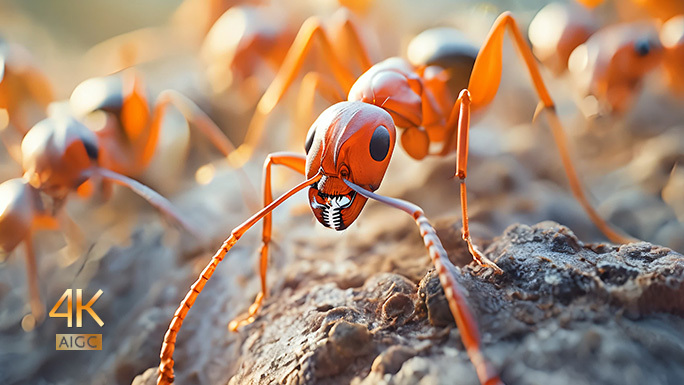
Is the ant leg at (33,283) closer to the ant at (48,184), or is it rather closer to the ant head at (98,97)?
the ant at (48,184)

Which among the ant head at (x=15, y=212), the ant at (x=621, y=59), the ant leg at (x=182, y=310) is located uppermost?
the ant head at (x=15, y=212)

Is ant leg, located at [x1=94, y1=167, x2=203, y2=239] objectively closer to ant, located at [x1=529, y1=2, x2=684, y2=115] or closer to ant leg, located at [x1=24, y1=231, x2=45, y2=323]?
ant leg, located at [x1=24, y1=231, x2=45, y2=323]

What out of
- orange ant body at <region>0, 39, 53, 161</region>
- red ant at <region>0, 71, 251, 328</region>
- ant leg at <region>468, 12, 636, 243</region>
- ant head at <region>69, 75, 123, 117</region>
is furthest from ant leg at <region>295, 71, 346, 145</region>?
orange ant body at <region>0, 39, 53, 161</region>

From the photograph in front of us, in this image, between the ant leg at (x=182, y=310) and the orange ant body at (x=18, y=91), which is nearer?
the ant leg at (x=182, y=310)

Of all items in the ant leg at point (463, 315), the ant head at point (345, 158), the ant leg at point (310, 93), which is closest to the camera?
the ant leg at point (463, 315)

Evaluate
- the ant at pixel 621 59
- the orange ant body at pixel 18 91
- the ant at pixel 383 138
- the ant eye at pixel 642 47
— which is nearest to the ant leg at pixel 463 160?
the ant at pixel 383 138

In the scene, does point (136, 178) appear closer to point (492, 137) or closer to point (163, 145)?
point (163, 145)

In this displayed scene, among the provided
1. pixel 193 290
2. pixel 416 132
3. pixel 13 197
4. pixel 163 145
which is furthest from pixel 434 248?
pixel 163 145
